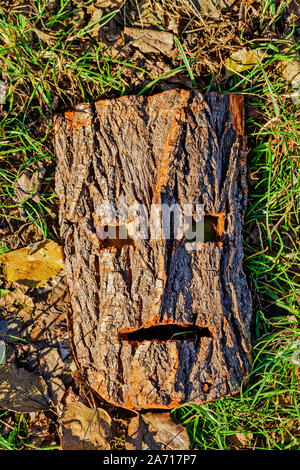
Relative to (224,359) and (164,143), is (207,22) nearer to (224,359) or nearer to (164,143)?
(164,143)

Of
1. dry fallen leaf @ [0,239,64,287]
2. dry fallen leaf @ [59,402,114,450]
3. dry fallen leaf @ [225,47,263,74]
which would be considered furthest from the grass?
dry fallen leaf @ [59,402,114,450]

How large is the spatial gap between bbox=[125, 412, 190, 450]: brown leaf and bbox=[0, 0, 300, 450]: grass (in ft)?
0.41

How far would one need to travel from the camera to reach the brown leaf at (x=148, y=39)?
112 inches

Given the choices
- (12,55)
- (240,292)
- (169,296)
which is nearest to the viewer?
(169,296)

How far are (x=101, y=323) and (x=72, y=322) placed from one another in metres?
0.34

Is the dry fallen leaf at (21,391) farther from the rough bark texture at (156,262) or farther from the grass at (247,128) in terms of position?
the rough bark texture at (156,262)

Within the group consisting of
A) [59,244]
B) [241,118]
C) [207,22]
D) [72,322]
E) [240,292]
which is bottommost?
[72,322]

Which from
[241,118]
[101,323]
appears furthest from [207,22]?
[101,323]

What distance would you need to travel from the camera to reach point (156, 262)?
249 centimetres

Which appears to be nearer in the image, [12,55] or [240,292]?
[240,292]

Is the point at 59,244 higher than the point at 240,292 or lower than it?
higher

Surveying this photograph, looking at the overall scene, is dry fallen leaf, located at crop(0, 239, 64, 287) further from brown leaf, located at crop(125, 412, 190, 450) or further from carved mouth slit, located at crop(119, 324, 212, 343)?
brown leaf, located at crop(125, 412, 190, 450)

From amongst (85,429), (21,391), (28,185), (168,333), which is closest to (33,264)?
(28,185)

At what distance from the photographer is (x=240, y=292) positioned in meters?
2.67
